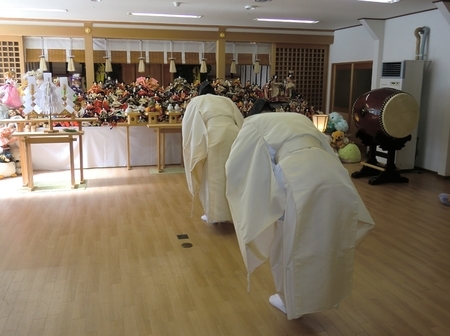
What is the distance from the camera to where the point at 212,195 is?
3934mm

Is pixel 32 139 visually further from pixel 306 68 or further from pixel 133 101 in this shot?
pixel 306 68

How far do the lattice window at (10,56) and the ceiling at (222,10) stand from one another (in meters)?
0.46

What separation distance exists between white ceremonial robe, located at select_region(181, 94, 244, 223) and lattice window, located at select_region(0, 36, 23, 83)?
5.60 m

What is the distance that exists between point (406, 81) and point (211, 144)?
4.00 metres

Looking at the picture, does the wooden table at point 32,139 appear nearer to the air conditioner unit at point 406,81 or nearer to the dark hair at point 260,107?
the dark hair at point 260,107

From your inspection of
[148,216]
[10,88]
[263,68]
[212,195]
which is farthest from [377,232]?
[263,68]

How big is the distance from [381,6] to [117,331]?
18.9 ft

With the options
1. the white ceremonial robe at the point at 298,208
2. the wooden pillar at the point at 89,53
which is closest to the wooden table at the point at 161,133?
the wooden pillar at the point at 89,53

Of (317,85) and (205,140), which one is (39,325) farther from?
(317,85)

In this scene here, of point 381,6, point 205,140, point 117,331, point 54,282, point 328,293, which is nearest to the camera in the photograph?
point 328,293

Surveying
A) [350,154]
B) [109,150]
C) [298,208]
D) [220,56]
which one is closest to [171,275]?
[298,208]

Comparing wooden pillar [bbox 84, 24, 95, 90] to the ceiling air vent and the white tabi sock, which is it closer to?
the ceiling air vent

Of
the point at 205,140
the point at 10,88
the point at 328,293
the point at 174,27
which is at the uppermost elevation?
the point at 174,27

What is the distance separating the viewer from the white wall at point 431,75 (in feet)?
20.7
